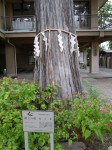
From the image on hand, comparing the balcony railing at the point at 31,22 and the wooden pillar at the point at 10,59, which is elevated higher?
the balcony railing at the point at 31,22

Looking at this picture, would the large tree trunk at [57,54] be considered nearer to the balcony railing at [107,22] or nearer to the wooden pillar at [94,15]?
the balcony railing at [107,22]

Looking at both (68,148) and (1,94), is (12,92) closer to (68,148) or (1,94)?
(1,94)

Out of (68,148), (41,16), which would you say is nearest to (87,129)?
(68,148)

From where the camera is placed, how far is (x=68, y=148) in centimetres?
250

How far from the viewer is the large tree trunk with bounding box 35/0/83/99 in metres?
2.97

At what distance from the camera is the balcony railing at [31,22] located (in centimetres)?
1280

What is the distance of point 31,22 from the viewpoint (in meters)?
12.8

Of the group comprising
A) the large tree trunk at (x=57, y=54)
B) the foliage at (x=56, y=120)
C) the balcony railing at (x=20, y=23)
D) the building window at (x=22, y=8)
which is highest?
the building window at (x=22, y=8)

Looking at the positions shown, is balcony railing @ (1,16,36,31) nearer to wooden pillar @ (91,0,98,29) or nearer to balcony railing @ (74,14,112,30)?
balcony railing @ (74,14,112,30)

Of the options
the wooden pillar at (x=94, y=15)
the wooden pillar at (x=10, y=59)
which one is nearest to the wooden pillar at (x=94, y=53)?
the wooden pillar at (x=94, y=15)

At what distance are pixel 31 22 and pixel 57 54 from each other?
10.5 m

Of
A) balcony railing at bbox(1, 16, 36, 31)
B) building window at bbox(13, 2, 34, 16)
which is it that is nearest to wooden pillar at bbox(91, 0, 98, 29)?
balcony railing at bbox(1, 16, 36, 31)

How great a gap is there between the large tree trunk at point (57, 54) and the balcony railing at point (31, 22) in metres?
9.73

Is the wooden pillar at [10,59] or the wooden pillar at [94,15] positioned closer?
the wooden pillar at [94,15]
